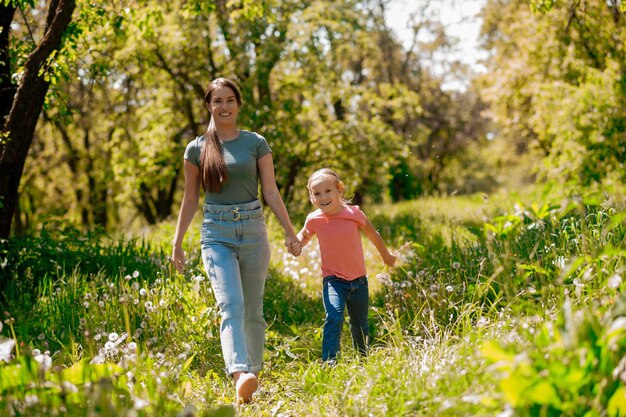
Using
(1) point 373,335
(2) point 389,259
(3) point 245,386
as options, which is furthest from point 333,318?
(1) point 373,335

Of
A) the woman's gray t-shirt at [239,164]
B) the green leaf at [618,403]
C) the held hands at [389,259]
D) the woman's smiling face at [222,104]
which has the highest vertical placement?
the woman's smiling face at [222,104]

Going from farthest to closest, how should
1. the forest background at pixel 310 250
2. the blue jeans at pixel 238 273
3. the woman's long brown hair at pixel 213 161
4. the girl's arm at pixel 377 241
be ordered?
the girl's arm at pixel 377 241 < the woman's long brown hair at pixel 213 161 < the blue jeans at pixel 238 273 < the forest background at pixel 310 250

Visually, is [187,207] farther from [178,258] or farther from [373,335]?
[373,335]

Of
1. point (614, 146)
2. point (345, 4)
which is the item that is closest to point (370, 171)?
point (345, 4)

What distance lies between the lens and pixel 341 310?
443 cm

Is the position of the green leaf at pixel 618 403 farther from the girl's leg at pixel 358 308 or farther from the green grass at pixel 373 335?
the girl's leg at pixel 358 308

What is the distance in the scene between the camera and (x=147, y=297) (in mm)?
5617

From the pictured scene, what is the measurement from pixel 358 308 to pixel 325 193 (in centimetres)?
85

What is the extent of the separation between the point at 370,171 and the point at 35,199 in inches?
703

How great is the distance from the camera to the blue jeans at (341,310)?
173 inches

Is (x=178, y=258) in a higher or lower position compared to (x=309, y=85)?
lower

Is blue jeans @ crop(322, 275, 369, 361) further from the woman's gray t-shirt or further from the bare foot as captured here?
the woman's gray t-shirt

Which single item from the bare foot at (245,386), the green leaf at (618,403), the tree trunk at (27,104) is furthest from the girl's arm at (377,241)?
the tree trunk at (27,104)

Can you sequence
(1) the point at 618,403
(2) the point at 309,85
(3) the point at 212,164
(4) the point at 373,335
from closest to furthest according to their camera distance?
1. (1) the point at 618,403
2. (3) the point at 212,164
3. (4) the point at 373,335
4. (2) the point at 309,85
